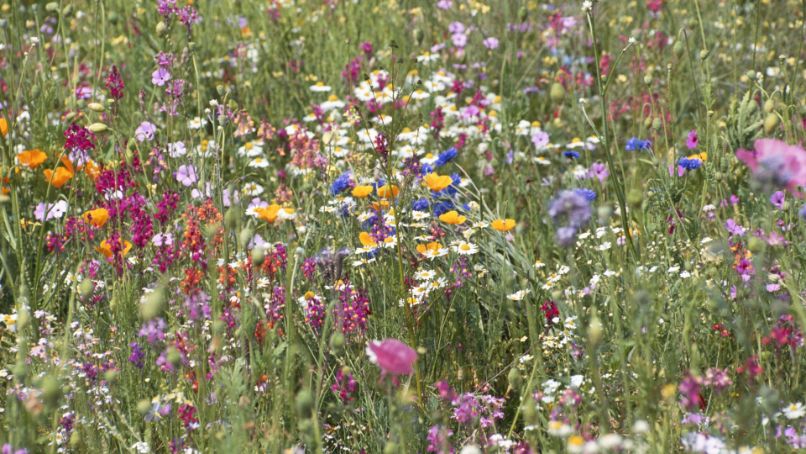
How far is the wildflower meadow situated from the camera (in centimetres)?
160

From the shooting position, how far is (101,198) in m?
2.76

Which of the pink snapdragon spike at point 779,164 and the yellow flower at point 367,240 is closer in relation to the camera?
the pink snapdragon spike at point 779,164

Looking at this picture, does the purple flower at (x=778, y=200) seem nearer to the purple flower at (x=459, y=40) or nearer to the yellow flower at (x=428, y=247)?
the yellow flower at (x=428, y=247)

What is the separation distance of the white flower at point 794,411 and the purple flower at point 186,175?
178cm

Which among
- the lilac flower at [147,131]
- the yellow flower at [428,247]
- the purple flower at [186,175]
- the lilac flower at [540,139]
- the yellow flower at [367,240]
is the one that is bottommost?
the yellow flower at [428,247]

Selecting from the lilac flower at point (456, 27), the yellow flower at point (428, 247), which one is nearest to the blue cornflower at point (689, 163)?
the yellow flower at point (428, 247)

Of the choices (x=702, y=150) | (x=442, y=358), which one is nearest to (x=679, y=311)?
(x=442, y=358)

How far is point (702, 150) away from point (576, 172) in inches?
16.2

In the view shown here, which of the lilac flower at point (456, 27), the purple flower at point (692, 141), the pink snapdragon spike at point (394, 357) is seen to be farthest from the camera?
the lilac flower at point (456, 27)

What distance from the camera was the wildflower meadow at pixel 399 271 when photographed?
1.60 m

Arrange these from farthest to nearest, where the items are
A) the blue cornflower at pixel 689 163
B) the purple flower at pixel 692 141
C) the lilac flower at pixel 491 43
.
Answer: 1. the lilac flower at pixel 491 43
2. the purple flower at pixel 692 141
3. the blue cornflower at pixel 689 163

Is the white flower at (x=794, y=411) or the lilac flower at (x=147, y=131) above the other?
the lilac flower at (x=147, y=131)

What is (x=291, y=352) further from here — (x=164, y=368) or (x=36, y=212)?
(x=36, y=212)

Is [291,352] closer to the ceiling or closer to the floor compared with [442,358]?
closer to the ceiling
